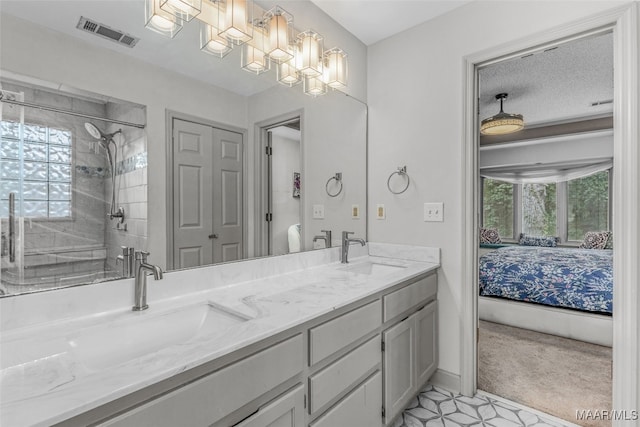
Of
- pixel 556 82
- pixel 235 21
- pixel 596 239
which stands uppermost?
pixel 556 82

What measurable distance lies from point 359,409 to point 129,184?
133 cm

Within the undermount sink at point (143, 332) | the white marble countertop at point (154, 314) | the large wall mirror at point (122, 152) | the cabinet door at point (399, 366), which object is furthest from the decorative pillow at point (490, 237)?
the undermount sink at point (143, 332)

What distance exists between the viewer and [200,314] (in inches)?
48.0

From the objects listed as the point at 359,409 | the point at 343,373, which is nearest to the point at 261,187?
the point at 343,373

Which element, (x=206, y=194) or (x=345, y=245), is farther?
(x=345, y=245)

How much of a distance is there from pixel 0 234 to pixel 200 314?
658 millimetres

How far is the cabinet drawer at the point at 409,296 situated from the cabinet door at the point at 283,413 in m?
0.63

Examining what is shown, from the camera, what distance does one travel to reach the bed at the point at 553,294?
8.92 ft

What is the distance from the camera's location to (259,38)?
5.51 feet

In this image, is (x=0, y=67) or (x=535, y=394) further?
(x=535, y=394)

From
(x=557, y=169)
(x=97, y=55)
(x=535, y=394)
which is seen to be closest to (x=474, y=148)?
(x=535, y=394)

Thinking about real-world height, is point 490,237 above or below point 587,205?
below

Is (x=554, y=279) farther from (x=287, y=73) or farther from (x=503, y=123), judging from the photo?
(x=287, y=73)

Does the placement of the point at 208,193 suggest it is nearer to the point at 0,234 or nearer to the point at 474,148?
the point at 0,234
